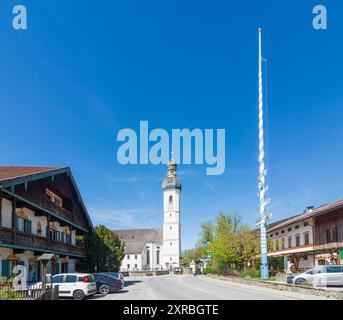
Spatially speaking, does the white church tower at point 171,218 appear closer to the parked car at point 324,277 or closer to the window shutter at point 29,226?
the window shutter at point 29,226

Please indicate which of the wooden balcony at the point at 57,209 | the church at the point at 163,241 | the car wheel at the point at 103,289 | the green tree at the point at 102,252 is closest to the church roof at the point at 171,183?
the church at the point at 163,241

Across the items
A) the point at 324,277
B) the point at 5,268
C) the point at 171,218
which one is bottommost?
the point at 324,277

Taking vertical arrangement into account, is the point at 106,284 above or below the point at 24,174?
below

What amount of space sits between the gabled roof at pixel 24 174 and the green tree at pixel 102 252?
6460 mm

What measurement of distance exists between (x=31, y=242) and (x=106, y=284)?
18.4 ft

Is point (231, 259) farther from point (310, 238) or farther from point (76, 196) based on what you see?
point (76, 196)

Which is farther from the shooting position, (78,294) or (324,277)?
(324,277)

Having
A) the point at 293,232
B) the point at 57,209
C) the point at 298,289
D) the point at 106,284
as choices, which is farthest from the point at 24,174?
the point at 293,232

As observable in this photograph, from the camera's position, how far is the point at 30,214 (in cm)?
2895

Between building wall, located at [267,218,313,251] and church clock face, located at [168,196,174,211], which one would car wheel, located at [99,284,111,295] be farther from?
church clock face, located at [168,196,174,211]

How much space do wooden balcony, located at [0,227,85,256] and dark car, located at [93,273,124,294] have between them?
4688mm

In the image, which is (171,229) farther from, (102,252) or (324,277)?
(324,277)

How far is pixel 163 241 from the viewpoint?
119 m

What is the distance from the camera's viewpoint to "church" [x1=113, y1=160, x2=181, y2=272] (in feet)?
Answer: 378
